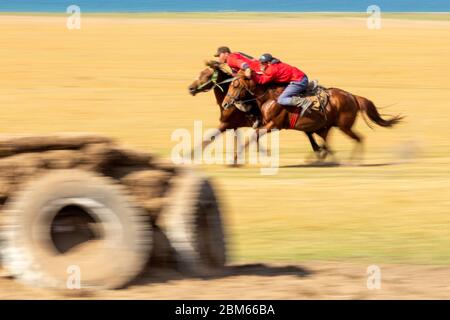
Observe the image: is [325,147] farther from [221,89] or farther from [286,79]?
[221,89]

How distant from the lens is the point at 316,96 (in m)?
20.2

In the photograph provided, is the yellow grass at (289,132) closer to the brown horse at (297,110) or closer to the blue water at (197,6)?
the brown horse at (297,110)

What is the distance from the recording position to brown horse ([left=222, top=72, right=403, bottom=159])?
2011 cm

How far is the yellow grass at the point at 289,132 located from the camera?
41.1 feet

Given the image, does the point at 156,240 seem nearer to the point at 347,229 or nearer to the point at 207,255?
the point at 207,255

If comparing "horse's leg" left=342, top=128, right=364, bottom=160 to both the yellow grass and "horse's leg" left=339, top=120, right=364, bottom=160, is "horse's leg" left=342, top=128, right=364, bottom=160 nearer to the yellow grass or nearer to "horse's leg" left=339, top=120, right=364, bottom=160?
"horse's leg" left=339, top=120, right=364, bottom=160

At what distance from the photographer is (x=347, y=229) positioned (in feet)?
41.5

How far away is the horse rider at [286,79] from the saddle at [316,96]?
102 millimetres

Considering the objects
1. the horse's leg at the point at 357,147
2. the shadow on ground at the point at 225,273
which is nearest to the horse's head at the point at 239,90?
the horse's leg at the point at 357,147

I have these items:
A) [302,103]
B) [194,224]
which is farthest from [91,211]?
[302,103]

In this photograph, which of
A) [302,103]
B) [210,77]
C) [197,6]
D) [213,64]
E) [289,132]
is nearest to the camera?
[302,103]

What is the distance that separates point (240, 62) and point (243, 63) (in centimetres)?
13

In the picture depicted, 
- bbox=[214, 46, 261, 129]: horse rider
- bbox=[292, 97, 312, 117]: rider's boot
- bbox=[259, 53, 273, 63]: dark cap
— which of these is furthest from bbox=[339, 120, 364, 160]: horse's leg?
bbox=[259, 53, 273, 63]: dark cap

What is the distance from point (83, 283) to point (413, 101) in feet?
80.9
